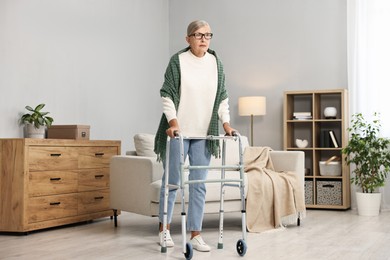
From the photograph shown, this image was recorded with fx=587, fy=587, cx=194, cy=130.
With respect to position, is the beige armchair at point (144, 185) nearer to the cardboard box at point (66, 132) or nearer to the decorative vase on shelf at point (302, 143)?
the cardboard box at point (66, 132)

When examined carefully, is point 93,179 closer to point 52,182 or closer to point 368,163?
point 52,182

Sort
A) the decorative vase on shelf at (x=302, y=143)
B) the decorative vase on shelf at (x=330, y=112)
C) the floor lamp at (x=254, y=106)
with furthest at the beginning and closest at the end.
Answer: the floor lamp at (x=254, y=106)
the decorative vase on shelf at (x=302, y=143)
the decorative vase on shelf at (x=330, y=112)

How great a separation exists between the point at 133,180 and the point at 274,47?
3.01 meters

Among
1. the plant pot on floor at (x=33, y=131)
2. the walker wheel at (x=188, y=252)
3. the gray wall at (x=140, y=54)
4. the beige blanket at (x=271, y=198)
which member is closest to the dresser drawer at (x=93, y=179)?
the plant pot on floor at (x=33, y=131)

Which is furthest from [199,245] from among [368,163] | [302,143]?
[302,143]

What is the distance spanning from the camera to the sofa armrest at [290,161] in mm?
4922

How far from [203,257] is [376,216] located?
282cm

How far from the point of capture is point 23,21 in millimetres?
4828

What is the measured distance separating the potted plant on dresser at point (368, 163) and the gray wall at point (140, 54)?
80cm

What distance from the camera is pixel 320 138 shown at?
637 centimetres

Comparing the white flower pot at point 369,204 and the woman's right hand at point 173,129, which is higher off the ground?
the woman's right hand at point 173,129

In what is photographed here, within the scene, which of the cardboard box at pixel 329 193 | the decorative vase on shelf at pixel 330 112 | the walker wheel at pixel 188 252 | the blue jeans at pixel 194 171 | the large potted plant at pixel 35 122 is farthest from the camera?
the decorative vase on shelf at pixel 330 112

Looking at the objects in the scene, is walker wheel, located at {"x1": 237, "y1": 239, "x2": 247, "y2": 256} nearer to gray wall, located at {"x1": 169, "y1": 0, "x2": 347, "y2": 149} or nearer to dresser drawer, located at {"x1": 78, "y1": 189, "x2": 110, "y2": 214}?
dresser drawer, located at {"x1": 78, "y1": 189, "x2": 110, "y2": 214}

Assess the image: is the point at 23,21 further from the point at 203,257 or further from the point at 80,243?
the point at 203,257
